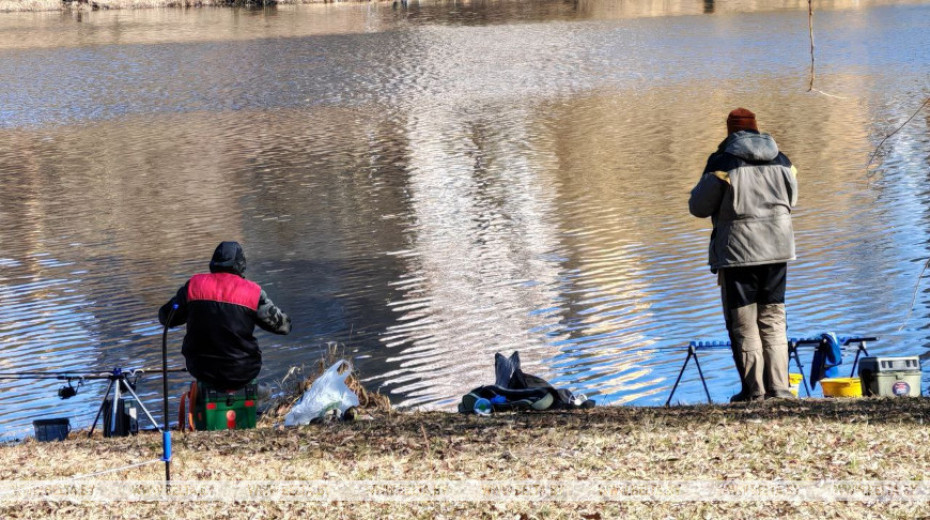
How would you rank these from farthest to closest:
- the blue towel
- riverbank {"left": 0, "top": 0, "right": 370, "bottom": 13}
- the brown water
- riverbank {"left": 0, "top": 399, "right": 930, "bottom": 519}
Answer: riverbank {"left": 0, "top": 0, "right": 370, "bottom": 13}
the brown water
the blue towel
riverbank {"left": 0, "top": 399, "right": 930, "bottom": 519}

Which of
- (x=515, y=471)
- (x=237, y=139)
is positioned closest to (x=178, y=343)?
(x=515, y=471)

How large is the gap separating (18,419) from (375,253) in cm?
568

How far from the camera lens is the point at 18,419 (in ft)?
30.3

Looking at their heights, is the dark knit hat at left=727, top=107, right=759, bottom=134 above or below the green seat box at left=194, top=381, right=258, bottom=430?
above

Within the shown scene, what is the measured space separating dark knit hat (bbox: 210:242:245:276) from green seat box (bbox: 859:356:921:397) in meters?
3.71

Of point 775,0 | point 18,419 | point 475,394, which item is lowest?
point 18,419

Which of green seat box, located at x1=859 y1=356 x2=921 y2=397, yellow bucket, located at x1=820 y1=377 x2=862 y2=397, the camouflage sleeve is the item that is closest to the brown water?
yellow bucket, located at x1=820 y1=377 x2=862 y2=397

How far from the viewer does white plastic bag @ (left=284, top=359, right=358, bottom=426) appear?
729 cm

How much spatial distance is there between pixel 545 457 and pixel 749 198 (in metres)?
2.19

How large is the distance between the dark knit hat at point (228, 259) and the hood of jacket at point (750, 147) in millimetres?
2790

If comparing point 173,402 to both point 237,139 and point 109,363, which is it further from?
point 237,139

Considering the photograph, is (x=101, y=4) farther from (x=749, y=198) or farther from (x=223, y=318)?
(x=749, y=198)

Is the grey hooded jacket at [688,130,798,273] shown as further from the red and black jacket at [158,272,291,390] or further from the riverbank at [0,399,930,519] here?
the red and black jacket at [158,272,291,390]

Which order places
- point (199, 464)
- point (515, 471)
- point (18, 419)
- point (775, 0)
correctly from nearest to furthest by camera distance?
point (515, 471)
point (199, 464)
point (18, 419)
point (775, 0)
